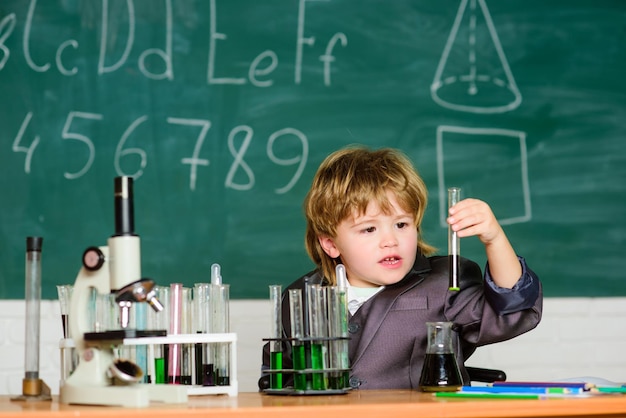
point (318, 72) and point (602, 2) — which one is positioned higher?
point (602, 2)

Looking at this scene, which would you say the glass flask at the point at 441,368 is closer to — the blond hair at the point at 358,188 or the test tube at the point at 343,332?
the test tube at the point at 343,332

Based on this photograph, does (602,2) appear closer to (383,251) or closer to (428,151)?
(428,151)

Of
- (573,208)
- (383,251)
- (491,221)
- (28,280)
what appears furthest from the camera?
(573,208)

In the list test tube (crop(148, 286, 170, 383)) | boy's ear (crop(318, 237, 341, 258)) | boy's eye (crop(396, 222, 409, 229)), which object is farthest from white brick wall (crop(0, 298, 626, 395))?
test tube (crop(148, 286, 170, 383))

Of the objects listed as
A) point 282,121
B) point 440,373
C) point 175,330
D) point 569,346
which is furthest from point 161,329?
point 569,346

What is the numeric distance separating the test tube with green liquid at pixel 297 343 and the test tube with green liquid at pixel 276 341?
0.06 metres

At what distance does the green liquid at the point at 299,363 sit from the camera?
150cm

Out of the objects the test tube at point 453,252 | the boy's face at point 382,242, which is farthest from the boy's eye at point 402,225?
the test tube at point 453,252

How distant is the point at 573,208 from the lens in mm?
3072

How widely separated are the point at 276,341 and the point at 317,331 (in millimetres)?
129

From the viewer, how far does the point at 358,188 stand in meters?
2.05

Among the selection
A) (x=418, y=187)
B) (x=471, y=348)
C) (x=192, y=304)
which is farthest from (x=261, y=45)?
(x=192, y=304)

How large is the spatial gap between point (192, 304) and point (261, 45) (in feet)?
5.01

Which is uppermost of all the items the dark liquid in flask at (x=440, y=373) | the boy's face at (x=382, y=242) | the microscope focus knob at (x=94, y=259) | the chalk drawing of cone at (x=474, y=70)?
the chalk drawing of cone at (x=474, y=70)
